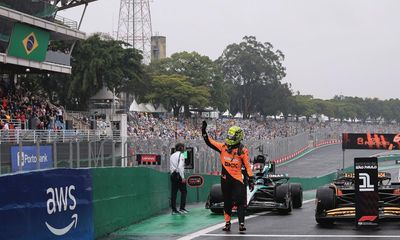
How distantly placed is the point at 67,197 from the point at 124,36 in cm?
9484

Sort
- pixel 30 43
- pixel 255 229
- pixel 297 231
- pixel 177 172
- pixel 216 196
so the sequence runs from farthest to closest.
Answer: pixel 30 43
pixel 177 172
pixel 216 196
pixel 255 229
pixel 297 231

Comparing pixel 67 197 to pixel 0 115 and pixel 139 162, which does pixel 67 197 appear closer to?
pixel 139 162

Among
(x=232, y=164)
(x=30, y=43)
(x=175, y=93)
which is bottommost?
(x=232, y=164)

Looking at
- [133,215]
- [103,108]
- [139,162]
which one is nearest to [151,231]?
[133,215]

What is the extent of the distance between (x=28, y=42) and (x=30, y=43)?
41 centimetres

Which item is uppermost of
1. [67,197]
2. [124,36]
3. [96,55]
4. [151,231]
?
[124,36]

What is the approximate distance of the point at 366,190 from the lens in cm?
1205

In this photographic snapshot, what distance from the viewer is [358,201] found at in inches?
474

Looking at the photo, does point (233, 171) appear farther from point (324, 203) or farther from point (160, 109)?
point (160, 109)

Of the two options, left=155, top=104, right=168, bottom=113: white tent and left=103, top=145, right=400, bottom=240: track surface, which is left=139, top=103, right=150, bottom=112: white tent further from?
left=103, top=145, right=400, bottom=240: track surface

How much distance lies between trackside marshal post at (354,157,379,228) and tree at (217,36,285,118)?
337ft

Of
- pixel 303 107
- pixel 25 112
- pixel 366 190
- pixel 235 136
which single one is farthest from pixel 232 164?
pixel 303 107

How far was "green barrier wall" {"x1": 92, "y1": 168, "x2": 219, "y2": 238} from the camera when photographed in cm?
1122

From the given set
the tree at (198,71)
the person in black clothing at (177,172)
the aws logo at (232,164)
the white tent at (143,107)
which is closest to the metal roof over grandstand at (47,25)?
the person in black clothing at (177,172)
